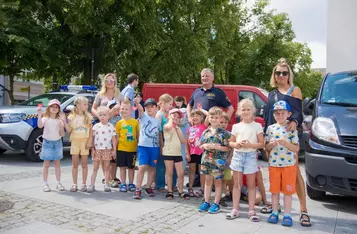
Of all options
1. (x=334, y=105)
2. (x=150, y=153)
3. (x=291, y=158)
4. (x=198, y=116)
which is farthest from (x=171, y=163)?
(x=334, y=105)

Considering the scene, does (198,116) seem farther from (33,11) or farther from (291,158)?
(33,11)

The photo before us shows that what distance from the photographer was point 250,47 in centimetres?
3250

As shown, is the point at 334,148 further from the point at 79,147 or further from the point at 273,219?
the point at 79,147

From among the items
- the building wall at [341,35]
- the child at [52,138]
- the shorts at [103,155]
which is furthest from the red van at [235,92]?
the child at [52,138]

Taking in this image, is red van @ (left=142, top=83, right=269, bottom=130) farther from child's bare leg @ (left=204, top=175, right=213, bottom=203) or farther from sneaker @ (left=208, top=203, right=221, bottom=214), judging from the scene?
sneaker @ (left=208, top=203, right=221, bottom=214)

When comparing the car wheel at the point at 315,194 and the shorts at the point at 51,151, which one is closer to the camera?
the car wheel at the point at 315,194

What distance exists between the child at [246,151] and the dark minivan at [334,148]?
2.74 ft

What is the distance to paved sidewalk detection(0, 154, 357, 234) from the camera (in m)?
4.20

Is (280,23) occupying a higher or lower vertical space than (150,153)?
higher

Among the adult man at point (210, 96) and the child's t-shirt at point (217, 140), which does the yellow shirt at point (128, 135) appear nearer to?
the adult man at point (210, 96)

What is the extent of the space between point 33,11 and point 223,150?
13181mm

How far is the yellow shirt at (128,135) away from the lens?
5965 mm

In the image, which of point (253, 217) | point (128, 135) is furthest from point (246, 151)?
point (128, 135)

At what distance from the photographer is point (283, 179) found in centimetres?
449
